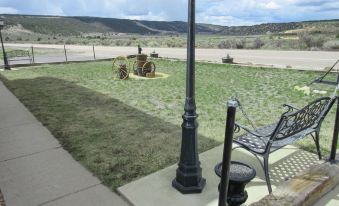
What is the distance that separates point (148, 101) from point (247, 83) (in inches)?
159

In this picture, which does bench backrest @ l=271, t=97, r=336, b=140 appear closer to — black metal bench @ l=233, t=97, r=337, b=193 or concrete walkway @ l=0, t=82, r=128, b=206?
black metal bench @ l=233, t=97, r=337, b=193

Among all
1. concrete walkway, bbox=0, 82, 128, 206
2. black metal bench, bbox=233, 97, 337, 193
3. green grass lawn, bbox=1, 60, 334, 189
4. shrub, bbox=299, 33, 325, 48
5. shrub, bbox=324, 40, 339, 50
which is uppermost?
shrub, bbox=299, 33, 325, 48

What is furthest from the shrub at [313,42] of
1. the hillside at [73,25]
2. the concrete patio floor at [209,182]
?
the hillside at [73,25]

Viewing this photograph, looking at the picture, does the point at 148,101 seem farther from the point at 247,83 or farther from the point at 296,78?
the point at 296,78

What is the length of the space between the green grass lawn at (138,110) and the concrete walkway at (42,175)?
0.18m

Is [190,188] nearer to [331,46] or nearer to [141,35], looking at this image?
[331,46]

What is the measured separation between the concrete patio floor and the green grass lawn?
9.7 inches

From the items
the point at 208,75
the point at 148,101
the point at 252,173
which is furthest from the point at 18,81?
the point at 252,173

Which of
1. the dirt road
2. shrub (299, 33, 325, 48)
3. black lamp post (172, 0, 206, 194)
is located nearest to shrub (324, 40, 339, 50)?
shrub (299, 33, 325, 48)

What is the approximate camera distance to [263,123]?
622 centimetres

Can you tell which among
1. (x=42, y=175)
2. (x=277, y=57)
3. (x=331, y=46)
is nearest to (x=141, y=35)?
(x=331, y=46)

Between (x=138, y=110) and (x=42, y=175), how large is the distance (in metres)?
3.51

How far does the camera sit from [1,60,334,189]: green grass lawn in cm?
471

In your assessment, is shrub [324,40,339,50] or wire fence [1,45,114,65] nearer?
wire fence [1,45,114,65]
